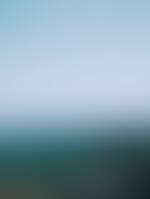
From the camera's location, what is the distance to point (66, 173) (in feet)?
12.7

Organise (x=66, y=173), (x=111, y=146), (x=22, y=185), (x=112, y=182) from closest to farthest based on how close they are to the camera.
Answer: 1. (x=112, y=182)
2. (x=22, y=185)
3. (x=66, y=173)
4. (x=111, y=146)

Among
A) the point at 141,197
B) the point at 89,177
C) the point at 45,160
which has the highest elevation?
the point at 45,160

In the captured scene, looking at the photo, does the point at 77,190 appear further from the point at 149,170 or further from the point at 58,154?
the point at 58,154

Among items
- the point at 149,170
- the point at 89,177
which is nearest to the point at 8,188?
the point at 89,177

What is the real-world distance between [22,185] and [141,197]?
197 centimetres

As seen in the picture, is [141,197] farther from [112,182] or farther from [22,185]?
[22,185]

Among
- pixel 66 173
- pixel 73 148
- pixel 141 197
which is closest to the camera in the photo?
pixel 141 197

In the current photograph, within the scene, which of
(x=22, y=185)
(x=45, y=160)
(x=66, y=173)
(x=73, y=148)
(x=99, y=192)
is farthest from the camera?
(x=73, y=148)

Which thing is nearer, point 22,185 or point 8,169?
point 22,185

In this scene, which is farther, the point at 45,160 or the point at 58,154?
the point at 58,154

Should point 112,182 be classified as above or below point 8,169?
below

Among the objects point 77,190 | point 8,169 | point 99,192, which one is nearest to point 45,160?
point 8,169

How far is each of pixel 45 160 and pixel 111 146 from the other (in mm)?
1733

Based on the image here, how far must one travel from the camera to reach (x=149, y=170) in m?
3.19
